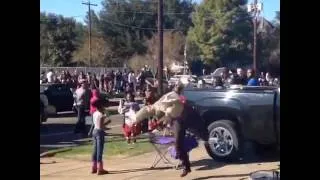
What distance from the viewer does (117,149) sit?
5.63 metres

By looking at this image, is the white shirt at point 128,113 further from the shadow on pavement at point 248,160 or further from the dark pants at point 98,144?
A: the shadow on pavement at point 248,160

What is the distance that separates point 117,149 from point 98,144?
0.23m

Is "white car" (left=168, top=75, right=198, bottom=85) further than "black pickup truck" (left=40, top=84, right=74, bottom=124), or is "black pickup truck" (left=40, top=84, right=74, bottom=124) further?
"black pickup truck" (left=40, top=84, right=74, bottom=124)

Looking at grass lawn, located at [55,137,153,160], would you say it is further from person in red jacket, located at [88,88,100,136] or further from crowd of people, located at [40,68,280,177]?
person in red jacket, located at [88,88,100,136]

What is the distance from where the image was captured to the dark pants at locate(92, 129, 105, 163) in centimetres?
542

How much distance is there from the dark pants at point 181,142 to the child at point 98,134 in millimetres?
769

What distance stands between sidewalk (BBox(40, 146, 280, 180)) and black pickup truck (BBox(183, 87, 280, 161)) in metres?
0.18

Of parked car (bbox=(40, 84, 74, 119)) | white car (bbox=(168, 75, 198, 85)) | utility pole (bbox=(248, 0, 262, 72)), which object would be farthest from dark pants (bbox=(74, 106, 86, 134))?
utility pole (bbox=(248, 0, 262, 72))

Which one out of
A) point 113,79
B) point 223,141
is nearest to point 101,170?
point 113,79
